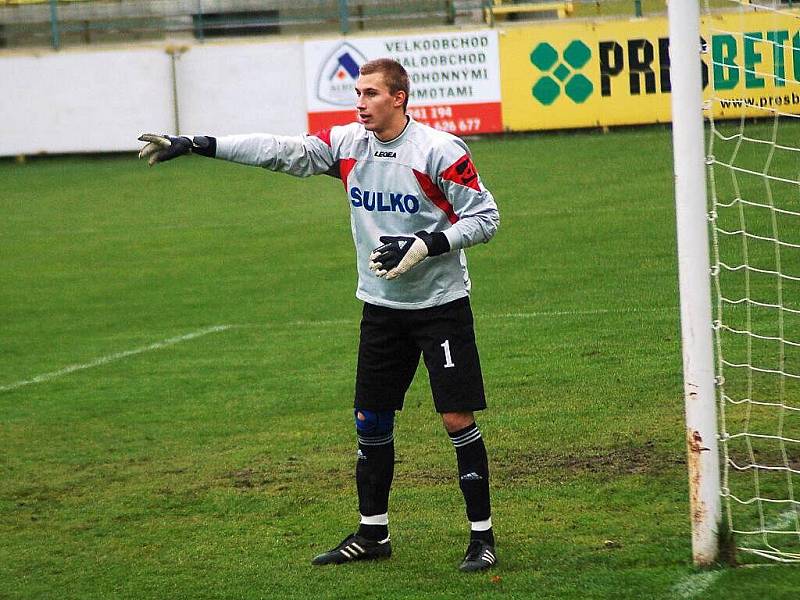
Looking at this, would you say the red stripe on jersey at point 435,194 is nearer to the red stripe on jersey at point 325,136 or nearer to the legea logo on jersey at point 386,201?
the legea logo on jersey at point 386,201

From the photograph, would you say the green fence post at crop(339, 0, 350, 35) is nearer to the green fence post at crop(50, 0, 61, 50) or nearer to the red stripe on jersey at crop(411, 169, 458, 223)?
the green fence post at crop(50, 0, 61, 50)

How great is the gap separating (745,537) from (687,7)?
217 cm

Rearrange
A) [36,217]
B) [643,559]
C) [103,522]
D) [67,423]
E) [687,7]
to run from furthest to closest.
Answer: [36,217], [67,423], [103,522], [643,559], [687,7]

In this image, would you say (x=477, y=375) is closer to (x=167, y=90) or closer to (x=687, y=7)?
(x=687, y=7)

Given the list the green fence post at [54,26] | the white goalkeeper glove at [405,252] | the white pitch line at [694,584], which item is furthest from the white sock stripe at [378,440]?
the green fence post at [54,26]

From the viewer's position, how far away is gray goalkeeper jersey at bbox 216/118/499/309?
539 centimetres

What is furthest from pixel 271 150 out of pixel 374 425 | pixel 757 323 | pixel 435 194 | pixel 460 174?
pixel 757 323

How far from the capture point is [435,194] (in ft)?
17.9

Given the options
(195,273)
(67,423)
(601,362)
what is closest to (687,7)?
(601,362)

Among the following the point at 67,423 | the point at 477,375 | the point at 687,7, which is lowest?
the point at 67,423

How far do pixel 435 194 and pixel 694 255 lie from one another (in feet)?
3.56

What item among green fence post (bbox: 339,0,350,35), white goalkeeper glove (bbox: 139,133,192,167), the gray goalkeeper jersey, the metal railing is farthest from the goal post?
green fence post (bbox: 339,0,350,35)

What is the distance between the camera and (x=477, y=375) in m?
5.52

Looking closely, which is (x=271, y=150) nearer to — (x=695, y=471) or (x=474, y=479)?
(x=474, y=479)
